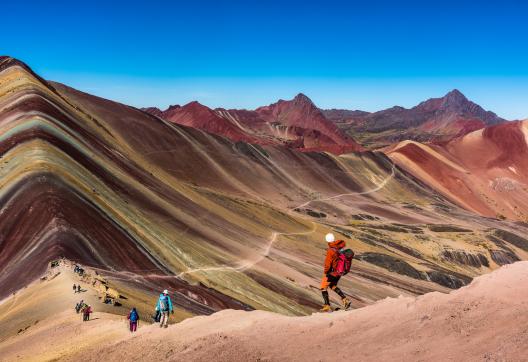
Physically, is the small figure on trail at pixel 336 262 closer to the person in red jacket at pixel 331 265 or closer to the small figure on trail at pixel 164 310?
the person in red jacket at pixel 331 265

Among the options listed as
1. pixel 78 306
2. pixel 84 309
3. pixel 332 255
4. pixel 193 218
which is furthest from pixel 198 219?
pixel 332 255

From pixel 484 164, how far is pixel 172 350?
595 ft

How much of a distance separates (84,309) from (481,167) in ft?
578

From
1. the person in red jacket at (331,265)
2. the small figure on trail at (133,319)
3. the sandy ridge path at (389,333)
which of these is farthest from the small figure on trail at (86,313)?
the person in red jacket at (331,265)

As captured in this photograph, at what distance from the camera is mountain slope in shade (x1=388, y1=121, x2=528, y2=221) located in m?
153

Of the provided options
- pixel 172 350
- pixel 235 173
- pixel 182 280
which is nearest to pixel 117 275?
pixel 182 280

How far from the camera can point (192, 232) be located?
172 feet

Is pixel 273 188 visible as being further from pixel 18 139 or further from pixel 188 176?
pixel 18 139

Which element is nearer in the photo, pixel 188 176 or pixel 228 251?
pixel 228 251

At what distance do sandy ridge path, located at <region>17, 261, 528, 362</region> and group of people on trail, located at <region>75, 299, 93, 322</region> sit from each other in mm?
4471

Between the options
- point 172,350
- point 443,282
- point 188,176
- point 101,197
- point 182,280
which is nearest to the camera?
point 172,350

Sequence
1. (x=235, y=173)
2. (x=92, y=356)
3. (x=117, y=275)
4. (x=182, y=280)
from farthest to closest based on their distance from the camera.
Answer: (x=235, y=173) → (x=182, y=280) → (x=117, y=275) → (x=92, y=356)

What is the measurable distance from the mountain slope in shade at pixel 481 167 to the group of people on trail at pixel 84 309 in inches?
5552

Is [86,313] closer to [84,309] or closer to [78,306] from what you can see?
[84,309]
